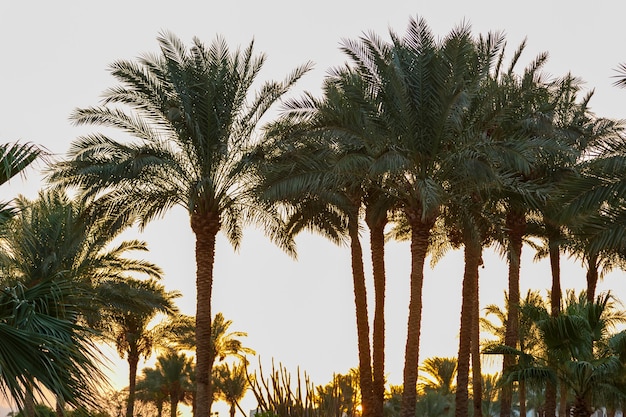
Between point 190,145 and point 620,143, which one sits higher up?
point 190,145

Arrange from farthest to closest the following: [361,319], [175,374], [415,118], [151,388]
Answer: [151,388] → [175,374] → [361,319] → [415,118]

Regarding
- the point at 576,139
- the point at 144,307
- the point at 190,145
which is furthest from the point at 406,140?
the point at 144,307

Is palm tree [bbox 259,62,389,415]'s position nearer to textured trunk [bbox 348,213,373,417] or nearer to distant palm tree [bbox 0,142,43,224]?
textured trunk [bbox 348,213,373,417]

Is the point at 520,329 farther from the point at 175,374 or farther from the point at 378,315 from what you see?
the point at 175,374

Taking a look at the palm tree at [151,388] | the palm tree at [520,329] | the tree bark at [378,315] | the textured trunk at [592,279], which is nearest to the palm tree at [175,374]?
the palm tree at [151,388]

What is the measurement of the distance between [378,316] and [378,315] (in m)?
0.03

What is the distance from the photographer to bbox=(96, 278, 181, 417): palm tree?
30.1 m

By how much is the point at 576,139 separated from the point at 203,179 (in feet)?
38.2

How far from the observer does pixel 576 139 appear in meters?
26.9

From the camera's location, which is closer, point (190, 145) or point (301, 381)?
point (301, 381)

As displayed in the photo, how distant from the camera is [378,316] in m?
26.8

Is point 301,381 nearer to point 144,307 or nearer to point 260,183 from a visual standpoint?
point 260,183

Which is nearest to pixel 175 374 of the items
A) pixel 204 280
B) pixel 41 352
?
pixel 204 280

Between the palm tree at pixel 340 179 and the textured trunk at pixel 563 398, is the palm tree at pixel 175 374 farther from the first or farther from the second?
the textured trunk at pixel 563 398
